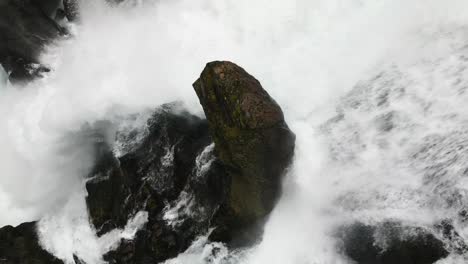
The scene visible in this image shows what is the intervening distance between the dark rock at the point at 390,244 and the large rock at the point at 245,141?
261 cm

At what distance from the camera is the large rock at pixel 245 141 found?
37.9ft

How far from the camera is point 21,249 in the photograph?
17.0 m

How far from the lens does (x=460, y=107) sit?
1077cm

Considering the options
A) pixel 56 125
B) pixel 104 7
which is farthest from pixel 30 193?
pixel 104 7

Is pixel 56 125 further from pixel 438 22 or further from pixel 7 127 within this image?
pixel 438 22

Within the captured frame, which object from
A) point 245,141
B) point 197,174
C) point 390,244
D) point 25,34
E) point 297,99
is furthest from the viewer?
point 25,34

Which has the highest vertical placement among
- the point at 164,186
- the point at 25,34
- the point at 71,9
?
the point at 71,9

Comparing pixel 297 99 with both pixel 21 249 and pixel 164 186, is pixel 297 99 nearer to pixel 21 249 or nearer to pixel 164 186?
pixel 164 186

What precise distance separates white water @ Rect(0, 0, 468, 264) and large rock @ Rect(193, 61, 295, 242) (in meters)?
0.69

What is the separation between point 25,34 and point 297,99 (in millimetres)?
13772

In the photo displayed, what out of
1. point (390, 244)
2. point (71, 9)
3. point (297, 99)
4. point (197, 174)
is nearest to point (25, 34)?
point (71, 9)

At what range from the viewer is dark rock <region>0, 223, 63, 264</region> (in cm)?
1666

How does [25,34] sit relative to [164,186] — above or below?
above

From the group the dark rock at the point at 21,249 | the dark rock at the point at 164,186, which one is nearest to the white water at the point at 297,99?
the dark rock at the point at 21,249
